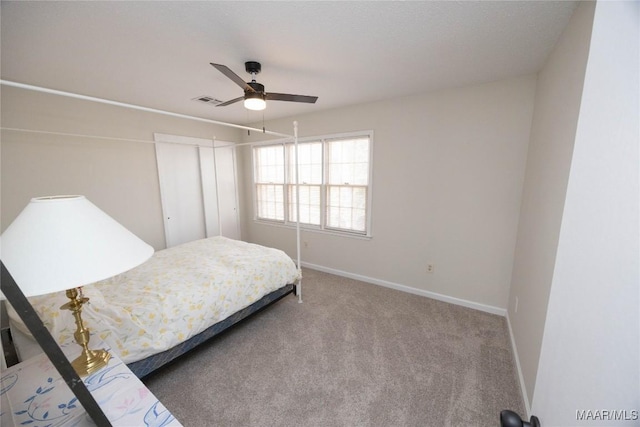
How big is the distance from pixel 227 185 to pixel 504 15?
166 inches

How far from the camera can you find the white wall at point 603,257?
703mm

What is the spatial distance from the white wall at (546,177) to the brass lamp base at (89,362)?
2264 millimetres

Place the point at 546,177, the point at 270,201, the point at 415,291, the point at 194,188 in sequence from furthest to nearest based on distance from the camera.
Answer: the point at 270,201 → the point at 194,188 → the point at 415,291 → the point at 546,177

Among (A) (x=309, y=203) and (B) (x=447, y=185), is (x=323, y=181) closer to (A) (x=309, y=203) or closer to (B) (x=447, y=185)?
(A) (x=309, y=203)

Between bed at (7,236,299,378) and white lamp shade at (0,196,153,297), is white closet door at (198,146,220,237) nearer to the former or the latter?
bed at (7,236,299,378)

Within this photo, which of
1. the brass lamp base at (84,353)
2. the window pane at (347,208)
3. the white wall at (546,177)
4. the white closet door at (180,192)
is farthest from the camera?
the white closet door at (180,192)

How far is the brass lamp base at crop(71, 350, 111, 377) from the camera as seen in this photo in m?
1.02

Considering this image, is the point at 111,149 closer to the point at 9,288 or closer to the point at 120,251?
the point at 120,251

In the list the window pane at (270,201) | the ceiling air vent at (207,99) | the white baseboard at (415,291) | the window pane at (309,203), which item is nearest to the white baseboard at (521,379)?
the white baseboard at (415,291)

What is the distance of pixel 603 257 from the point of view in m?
0.76

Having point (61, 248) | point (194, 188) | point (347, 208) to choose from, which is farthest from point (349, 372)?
point (194, 188)

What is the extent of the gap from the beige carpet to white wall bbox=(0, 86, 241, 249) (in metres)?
2.33

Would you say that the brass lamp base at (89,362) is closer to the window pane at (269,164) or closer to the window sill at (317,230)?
the window sill at (317,230)

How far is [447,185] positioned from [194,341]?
116 inches
